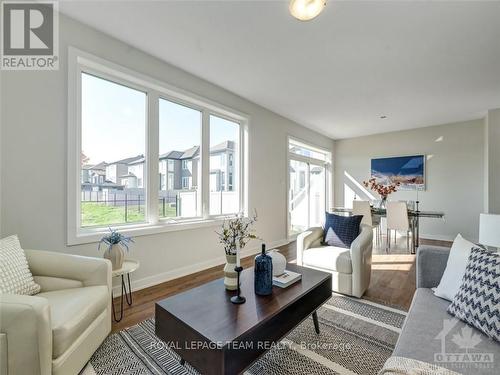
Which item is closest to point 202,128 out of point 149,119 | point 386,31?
point 149,119

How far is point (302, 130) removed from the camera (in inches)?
216

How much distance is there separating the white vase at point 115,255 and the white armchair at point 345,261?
1.82 meters

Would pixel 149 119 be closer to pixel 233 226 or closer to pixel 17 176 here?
pixel 17 176

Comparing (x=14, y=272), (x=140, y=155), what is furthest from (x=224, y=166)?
(x=14, y=272)

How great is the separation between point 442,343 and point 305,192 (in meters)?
4.78

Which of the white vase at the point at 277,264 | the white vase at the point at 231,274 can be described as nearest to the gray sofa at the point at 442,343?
the white vase at the point at 277,264

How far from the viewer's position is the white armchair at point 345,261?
2371 mm

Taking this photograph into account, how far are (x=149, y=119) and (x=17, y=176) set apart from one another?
1349 mm

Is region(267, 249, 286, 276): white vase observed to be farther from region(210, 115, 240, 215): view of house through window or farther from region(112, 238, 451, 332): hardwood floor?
region(210, 115, 240, 215): view of house through window

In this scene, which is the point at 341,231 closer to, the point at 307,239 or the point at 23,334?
the point at 307,239

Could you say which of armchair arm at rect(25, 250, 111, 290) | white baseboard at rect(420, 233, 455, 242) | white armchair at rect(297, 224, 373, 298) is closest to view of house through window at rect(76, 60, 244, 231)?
armchair arm at rect(25, 250, 111, 290)

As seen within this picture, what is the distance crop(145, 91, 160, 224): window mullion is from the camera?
9.33ft

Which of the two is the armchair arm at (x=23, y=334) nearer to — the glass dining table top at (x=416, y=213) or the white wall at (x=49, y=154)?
the white wall at (x=49, y=154)

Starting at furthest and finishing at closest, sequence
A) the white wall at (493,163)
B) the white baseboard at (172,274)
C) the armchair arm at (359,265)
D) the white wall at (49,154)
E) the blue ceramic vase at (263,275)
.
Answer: the white wall at (493,163) → the white baseboard at (172,274) → the armchair arm at (359,265) → the white wall at (49,154) → the blue ceramic vase at (263,275)
